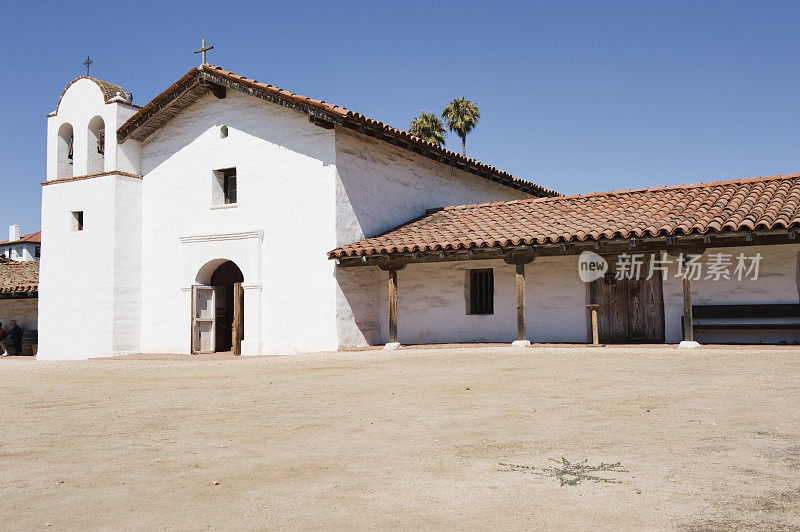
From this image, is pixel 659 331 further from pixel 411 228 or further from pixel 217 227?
pixel 217 227

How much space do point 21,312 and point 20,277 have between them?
112 cm

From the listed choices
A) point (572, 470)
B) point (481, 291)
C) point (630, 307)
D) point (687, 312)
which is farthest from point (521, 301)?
point (572, 470)

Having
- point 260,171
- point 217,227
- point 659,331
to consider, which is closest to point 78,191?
point 217,227

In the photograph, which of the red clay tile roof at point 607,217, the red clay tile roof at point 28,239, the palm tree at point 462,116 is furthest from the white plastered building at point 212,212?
the red clay tile roof at point 28,239

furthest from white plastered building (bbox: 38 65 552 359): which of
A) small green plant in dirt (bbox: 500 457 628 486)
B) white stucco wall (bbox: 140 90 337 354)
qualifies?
small green plant in dirt (bbox: 500 457 628 486)

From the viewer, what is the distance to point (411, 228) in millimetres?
17062

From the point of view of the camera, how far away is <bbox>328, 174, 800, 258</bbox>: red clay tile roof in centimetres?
1273

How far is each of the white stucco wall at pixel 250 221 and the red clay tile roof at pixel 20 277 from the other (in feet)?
17.9

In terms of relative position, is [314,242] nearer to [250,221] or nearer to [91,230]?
[250,221]

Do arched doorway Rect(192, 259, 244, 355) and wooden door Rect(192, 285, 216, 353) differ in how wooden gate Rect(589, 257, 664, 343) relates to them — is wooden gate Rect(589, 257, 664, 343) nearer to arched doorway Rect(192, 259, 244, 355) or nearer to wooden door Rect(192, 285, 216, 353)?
arched doorway Rect(192, 259, 244, 355)

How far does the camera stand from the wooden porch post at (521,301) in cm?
1416

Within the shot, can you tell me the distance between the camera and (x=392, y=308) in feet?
50.6

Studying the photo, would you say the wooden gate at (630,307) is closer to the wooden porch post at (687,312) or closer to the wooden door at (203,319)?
the wooden porch post at (687,312)

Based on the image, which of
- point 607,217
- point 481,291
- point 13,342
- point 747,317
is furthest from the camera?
point 13,342
